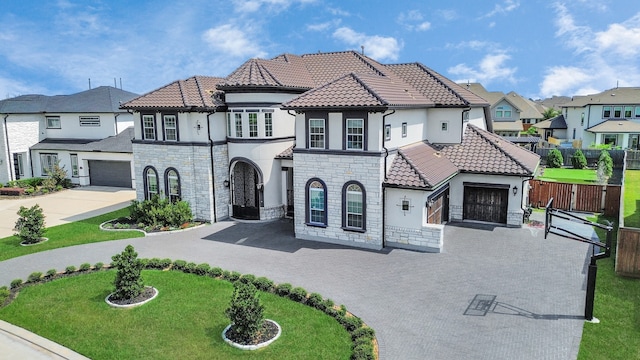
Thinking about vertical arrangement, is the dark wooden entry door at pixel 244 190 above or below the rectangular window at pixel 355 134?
below

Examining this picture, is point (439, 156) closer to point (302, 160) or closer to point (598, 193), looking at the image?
point (302, 160)

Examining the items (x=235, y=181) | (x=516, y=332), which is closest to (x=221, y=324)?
(x=516, y=332)

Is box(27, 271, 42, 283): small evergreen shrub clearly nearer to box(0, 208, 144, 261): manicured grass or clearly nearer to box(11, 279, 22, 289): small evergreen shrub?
box(11, 279, 22, 289): small evergreen shrub

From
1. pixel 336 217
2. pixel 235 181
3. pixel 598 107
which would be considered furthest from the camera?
pixel 598 107

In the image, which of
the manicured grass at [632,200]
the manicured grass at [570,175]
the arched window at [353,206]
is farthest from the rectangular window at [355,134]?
the manicured grass at [570,175]

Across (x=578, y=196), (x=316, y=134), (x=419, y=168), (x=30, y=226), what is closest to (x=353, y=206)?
(x=419, y=168)

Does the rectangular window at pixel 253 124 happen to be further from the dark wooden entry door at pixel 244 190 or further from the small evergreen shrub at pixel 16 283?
the small evergreen shrub at pixel 16 283
